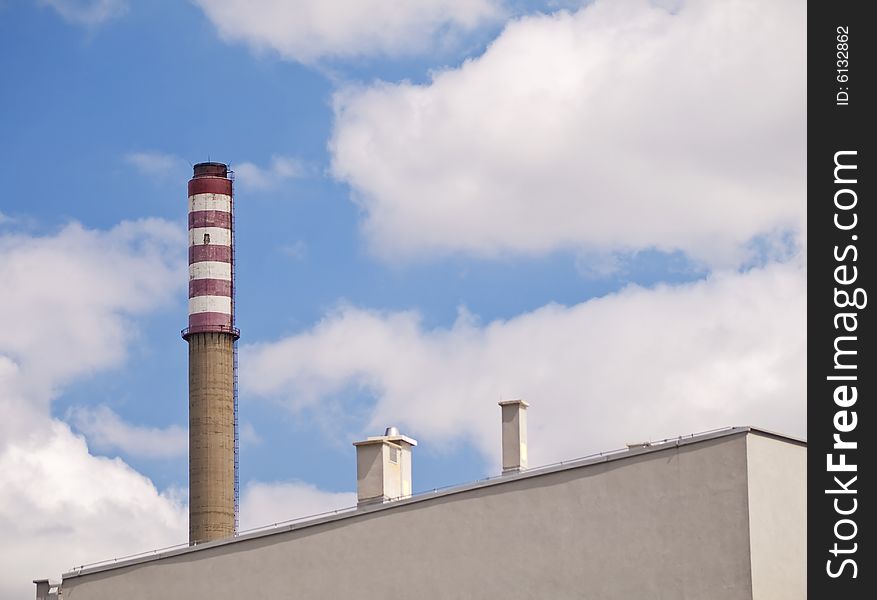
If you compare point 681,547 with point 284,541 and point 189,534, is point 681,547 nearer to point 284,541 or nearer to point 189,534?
point 284,541

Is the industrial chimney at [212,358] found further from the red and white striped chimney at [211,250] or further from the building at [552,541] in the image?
the building at [552,541]

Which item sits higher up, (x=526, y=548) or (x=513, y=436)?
(x=513, y=436)

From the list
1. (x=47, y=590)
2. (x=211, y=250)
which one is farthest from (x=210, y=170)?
(x=47, y=590)

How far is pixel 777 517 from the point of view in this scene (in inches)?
1331

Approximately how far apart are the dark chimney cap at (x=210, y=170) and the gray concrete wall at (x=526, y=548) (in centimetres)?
3296

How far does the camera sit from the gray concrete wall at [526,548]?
33.6m

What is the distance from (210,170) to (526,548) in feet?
124

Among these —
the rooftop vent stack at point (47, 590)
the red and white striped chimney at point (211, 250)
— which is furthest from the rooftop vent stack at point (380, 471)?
the red and white striped chimney at point (211, 250)

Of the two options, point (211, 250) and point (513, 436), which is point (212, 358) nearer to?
point (211, 250)

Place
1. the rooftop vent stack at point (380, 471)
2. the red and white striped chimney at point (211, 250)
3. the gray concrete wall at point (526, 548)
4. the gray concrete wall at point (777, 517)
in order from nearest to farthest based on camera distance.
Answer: the gray concrete wall at point (777, 517), the gray concrete wall at point (526, 548), the rooftop vent stack at point (380, 471), the red and white striped chimney at point (211, 250)

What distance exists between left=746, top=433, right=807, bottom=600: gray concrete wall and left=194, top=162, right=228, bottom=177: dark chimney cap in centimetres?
3985

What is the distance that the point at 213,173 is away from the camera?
6969 centimetres

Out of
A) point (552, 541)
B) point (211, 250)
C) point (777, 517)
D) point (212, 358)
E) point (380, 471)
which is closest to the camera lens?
point (777, 517)
